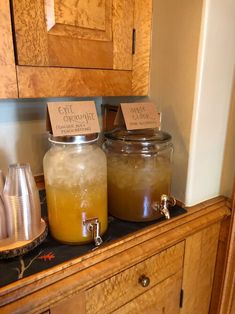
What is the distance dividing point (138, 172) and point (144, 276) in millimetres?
267

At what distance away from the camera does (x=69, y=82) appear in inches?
25.6

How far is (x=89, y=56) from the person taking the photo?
663 mm

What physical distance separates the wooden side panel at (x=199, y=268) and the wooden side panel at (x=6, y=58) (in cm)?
62

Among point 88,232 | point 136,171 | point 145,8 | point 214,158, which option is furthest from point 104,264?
point 145,8

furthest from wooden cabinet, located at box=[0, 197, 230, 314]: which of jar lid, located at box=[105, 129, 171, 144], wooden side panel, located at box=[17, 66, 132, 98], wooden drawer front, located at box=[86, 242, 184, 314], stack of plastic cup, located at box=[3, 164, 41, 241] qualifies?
wooden side panel, located at box=[17, 66, 132, 98]

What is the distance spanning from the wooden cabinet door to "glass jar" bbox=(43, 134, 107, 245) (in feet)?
0.68

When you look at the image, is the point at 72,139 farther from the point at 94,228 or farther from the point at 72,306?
the point at 72,306

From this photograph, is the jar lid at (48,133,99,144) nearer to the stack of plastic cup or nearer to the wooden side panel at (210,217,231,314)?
the stack of plastic cup

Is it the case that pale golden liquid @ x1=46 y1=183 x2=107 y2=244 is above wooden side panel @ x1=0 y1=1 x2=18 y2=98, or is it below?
below

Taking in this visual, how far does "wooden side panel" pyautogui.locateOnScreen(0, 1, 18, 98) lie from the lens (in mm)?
529

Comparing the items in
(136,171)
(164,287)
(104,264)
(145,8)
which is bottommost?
(164,287)

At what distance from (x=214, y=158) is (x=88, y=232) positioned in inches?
18.5

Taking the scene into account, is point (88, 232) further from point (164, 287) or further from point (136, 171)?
point (164, 287)

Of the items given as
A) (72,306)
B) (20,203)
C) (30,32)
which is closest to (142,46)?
(30,32)
